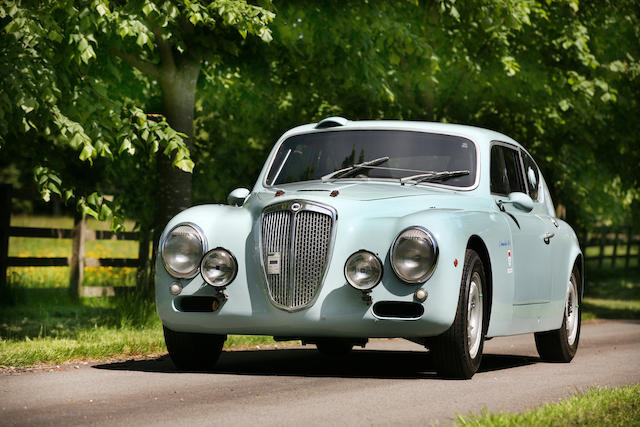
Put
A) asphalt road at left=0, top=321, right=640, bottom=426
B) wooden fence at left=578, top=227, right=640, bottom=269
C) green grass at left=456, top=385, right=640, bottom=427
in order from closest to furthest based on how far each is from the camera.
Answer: green grass at left=456, top=385, right=640, bottom=427 < asphalt road at left=0, top=321, right=640, bottom=426 < wooden fence at left=578, top=227, right=640, bottom=269

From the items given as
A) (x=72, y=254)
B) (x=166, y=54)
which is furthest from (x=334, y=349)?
(x=72, y=254)

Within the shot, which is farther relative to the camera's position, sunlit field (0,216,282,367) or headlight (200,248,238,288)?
sunlit field (0,216,282,367)

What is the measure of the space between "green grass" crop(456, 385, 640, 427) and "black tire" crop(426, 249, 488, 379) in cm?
102

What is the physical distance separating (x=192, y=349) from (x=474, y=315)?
2.15 meters

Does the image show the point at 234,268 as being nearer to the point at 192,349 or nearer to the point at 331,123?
the point at 192,349

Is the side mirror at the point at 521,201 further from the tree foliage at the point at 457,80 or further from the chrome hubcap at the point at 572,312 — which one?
the tree foliage at the point at 457,80

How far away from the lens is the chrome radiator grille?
7750mm

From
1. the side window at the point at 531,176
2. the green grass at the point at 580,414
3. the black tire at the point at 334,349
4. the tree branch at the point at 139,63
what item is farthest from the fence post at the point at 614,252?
the green grass at the point at 580,414

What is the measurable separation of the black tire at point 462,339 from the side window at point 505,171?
4.36ft

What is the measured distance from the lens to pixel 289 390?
723 centimetres

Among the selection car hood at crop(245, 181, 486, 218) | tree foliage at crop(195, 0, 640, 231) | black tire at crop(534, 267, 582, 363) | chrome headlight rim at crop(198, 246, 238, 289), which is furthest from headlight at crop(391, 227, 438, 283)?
A: tree foliage at crop(195, 0, 640, 231)

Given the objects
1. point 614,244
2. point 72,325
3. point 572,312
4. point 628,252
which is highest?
point 572,312

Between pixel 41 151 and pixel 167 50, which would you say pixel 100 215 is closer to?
pixel 41 151

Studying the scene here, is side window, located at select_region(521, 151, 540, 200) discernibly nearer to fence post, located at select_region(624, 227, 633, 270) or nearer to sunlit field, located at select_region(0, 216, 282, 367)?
sunlit field, located at select_region(0, 216, 282, 367)
